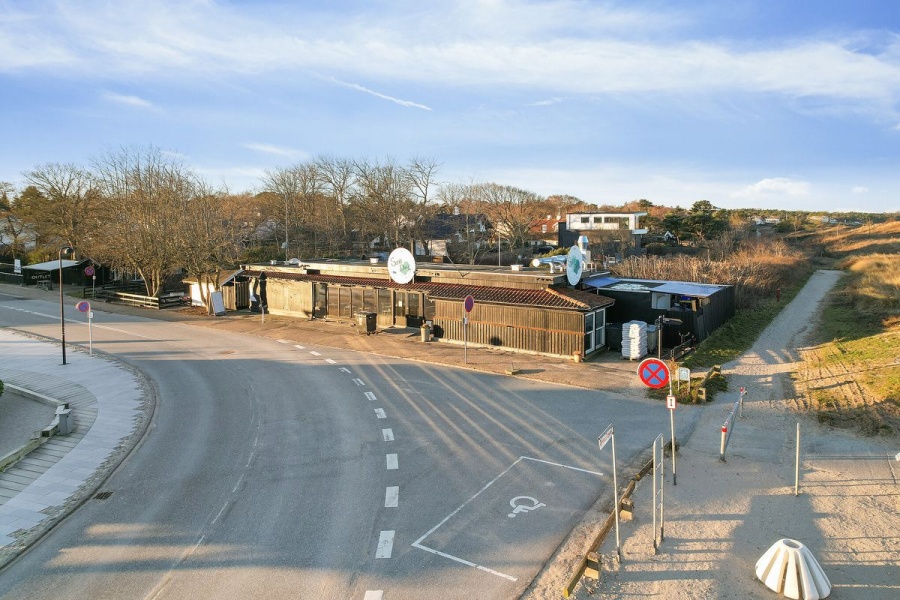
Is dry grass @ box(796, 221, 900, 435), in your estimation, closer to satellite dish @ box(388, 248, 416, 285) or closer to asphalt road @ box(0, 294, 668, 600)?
asphalt road @ box(0, 294, 668, 600)

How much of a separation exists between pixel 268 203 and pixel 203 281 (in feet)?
118

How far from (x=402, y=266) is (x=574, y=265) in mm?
9037

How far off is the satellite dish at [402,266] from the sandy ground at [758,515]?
16245 millimetres

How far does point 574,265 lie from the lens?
24.8 meters

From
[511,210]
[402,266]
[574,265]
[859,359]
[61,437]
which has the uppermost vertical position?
[511,210]

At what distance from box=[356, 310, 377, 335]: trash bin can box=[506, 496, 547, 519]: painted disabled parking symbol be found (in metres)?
19.1

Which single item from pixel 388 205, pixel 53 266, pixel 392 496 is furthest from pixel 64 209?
pixel 392 496

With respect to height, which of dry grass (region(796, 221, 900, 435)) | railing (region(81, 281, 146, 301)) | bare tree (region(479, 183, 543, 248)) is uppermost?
bare tree (region(479, 183, 543, 248))

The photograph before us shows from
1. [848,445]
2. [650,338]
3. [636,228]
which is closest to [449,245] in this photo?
[636,228]

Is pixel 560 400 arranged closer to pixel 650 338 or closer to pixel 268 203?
pixel 650 338

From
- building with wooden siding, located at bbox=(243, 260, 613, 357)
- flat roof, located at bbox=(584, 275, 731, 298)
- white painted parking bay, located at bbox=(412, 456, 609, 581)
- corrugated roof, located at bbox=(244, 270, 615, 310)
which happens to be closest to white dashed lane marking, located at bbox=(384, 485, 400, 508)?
white painted parking bay, located at bbox=(412, 456, 609, 581)

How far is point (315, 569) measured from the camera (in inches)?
335

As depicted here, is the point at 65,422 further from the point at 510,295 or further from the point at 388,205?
the point at 388,205

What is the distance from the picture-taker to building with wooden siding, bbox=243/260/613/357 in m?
23.0
